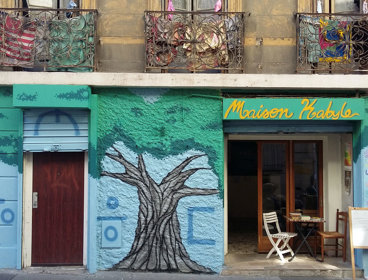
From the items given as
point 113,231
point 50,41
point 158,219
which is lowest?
point 113,231

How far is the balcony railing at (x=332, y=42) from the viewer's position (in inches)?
289

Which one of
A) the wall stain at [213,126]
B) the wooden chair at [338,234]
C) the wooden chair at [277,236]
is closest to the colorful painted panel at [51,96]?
the wall stain at [213,126]

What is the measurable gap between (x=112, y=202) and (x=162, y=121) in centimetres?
170

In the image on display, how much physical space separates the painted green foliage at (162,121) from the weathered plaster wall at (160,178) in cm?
2

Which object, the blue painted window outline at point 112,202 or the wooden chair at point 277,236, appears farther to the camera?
the wooden chair at point 277,236

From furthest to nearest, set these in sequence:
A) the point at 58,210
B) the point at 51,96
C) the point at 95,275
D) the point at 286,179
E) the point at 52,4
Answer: the point at 286,179
the point at 52,4
the point at 58,210
the point at 95,275
the point at 51,96

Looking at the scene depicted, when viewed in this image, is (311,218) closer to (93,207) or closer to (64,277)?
(93,207)

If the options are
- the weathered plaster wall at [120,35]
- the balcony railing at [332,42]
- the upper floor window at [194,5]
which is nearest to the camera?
the balcony railing at [332,42]

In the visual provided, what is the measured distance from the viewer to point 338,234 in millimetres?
7902

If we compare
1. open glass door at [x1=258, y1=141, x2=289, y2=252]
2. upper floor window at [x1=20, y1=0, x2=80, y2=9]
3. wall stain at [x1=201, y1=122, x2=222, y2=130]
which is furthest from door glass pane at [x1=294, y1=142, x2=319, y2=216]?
upper floor window at [x1=20, y1=0, x2=80, y2=9]

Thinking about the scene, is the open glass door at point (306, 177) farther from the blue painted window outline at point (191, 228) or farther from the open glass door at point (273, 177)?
the blue painted window outline at point (191, 228)

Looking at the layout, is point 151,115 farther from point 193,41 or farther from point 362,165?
point 362,165

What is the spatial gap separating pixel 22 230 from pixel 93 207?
1.34 m

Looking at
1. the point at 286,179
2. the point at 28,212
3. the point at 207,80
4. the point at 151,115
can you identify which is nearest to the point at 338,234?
the point at 286,179
